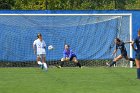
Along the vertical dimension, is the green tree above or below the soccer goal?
above

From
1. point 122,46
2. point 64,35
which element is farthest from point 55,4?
point 122,46

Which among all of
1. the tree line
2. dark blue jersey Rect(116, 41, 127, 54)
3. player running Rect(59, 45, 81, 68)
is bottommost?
player running Rect(59, 45, 81, 68)

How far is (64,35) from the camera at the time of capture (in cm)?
3178

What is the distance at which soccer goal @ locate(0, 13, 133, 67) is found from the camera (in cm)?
3128

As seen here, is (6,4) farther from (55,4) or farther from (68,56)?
(68,56)

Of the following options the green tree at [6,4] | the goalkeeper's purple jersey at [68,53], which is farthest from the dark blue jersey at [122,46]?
the green tree at [6,4]

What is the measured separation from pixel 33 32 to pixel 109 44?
4853 mm

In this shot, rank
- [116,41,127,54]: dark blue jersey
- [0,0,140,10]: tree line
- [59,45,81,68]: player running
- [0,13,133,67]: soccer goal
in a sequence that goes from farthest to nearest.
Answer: [0,0,140,10]: tree line
[0,13,133,67]: soccer goal
[59,45,81,68]: player running
[116,41,127,54]: dark blue jersey

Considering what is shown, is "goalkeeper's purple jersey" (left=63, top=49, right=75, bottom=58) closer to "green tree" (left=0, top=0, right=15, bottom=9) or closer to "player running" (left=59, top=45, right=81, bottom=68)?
"player running" (left=59, top=45, right=81, bottom=68)

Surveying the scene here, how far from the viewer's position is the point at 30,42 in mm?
31469

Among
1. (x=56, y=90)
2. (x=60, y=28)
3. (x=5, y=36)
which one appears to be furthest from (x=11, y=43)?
(x=56, y=90)

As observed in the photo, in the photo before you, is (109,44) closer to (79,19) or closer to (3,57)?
(79,19)

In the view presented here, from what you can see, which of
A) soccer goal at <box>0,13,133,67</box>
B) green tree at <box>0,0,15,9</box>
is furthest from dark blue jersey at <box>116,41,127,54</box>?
green tree at <box>0,0,15,9</box>

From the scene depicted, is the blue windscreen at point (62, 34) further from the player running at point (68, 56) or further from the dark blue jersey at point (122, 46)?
the dark blue jersey at point (122, 46)
